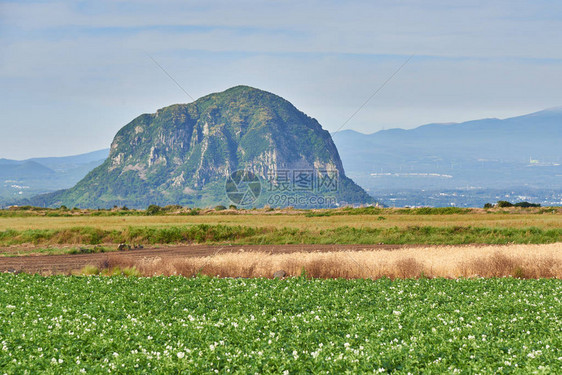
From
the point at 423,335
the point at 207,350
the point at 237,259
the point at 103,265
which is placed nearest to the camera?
the point at 207,350

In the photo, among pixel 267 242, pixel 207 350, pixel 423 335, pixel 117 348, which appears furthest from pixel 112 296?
pixel 267 242

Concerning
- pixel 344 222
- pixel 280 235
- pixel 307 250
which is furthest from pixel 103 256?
pixel 344 222

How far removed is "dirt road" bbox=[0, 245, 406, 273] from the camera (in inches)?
1284

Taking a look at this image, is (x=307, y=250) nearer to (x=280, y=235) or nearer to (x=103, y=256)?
(x=280, y=235)

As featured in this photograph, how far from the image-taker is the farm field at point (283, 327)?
12383 mm

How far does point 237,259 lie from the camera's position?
29.6 m

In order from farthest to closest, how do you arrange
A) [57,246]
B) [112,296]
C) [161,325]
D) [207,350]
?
[57,246] < [112,296] < [161,325] < [207,350]

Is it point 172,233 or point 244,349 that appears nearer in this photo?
point 244,349

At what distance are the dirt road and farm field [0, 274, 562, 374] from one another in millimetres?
9505

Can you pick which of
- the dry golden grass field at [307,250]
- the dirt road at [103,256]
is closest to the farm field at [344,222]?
the dry golden grass field at [307,250]

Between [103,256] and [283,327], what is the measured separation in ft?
82.9

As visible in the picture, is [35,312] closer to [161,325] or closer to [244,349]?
[161,325]

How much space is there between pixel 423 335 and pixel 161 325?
7.11 metres

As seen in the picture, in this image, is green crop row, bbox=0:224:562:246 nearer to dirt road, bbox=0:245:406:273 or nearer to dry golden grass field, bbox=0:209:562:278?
dry golden grass field, bbox=0:209:562:278
